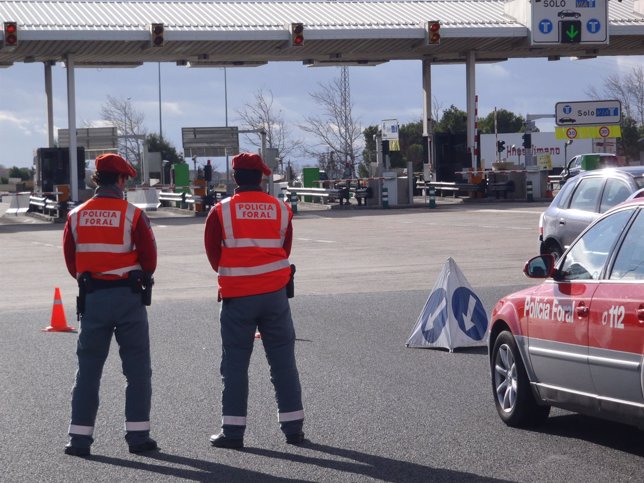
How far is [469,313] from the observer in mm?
11852

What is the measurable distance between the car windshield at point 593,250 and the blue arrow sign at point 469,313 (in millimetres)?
4133

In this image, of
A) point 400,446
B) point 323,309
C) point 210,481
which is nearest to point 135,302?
point 210,481

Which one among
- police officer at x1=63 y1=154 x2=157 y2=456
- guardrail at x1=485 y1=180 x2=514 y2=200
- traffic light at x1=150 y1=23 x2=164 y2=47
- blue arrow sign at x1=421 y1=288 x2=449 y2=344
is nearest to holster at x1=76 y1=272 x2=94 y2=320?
police officer at x1=63 y1=154 x2=157 y2=456

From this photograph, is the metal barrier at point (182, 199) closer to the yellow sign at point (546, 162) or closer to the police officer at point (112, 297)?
the yellow sign at point (546, 162)

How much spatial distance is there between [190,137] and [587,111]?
2394cm

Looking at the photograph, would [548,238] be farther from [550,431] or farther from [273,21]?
[273,21]

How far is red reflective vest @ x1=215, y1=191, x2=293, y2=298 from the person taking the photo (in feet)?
25.0

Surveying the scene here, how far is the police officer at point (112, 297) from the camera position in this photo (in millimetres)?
7465

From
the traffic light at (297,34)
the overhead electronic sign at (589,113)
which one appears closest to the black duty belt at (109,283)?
the overhead electronic sign at (589,113)

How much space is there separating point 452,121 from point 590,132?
43.0 meters

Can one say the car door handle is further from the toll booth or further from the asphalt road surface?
the toll booth

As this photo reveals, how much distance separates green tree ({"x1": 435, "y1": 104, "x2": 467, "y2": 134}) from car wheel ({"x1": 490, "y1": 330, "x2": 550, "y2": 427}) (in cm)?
7017

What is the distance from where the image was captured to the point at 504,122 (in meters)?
89.2

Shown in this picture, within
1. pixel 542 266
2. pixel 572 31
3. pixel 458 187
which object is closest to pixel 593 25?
pixel 572 31
